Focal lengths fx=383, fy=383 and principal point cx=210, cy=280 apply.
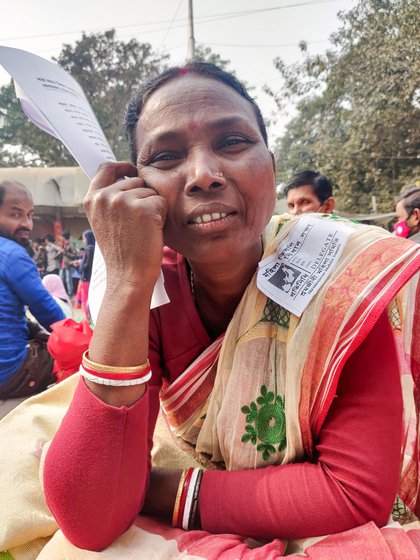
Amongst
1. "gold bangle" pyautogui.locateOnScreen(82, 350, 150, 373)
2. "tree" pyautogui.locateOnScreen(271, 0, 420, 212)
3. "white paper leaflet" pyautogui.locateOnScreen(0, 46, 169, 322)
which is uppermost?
"tree" pyautogui.locateOnScreen(271, 0, 420, 212)

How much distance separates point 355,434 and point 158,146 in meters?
0.89

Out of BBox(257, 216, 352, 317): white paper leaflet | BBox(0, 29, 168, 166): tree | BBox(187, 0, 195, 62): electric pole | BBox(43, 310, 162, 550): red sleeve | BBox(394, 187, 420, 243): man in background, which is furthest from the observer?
BBox(0, 29, 168, 166): tree

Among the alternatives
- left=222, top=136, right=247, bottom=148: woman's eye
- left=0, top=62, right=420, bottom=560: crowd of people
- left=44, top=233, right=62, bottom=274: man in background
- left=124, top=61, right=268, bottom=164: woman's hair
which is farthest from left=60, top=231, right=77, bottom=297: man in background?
left=222, top=136, right=247, bottom=148: woman's eye

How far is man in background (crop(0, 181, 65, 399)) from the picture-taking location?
2.55m

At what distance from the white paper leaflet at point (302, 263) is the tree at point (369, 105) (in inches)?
442

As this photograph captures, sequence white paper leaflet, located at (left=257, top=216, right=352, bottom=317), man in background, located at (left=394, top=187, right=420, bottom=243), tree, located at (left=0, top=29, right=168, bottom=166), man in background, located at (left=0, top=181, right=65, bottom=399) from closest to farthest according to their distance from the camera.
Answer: white paper leaflet, located at (left=257, top=216, right=352, bottom=317) < man in background, located at (left=0, top=181, right=65, bottom=399) < man in background, located at (left=394, top=187, right=420, bottom=243) < tree, located at (left=0, top=29, right=168, bottom=166)

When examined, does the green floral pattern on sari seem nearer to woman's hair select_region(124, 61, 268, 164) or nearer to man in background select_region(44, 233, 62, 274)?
woman's hair select_region(124, 61, 268, 164)

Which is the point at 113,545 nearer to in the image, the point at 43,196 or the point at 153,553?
the point at 153,553

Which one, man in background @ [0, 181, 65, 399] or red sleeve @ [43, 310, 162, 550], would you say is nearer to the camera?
red sleeve @ [43, 310, 162, 550]

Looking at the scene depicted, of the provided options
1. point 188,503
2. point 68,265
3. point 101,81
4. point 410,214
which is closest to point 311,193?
point 410,214

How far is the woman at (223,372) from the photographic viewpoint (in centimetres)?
87

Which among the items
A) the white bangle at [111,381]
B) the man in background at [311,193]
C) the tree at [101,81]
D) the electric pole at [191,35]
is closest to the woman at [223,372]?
the white bangle at [111,381]

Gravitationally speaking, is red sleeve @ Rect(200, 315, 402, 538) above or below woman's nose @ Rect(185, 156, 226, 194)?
below

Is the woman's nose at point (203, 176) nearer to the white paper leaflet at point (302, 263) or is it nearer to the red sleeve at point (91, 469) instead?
the white paper leaflet at point (302, 263)
